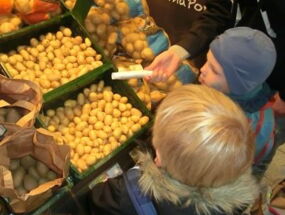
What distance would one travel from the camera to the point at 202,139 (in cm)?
98

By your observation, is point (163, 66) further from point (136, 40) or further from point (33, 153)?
point (33, 153)

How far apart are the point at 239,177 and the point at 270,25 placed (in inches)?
27.7

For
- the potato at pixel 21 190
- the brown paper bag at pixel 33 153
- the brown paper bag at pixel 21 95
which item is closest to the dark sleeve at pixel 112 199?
the brown paper bag at pixel 33 153

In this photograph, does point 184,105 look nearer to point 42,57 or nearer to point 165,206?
point 165,206

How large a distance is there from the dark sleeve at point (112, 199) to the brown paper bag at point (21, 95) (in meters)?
0.38

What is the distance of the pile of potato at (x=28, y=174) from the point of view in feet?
4.61

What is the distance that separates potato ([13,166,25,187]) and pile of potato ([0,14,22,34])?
65 centimetres

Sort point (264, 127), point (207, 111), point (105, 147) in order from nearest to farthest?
point (207, 111), point (264, 127), point (105, 147)

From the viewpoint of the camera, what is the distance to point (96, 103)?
1.79 metres

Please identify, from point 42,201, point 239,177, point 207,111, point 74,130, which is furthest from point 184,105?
point 74,130

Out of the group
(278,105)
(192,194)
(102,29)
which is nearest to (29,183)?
(192,194)

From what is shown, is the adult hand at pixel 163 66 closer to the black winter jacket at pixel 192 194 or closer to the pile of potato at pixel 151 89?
the pile of potato at pixel 151 89

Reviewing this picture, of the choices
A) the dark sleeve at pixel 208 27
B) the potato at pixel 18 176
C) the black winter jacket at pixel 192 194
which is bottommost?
the potato at pixel 18 176

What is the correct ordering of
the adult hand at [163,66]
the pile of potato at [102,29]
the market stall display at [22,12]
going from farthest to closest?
the pile of potato at [102,29] < the market stall display at [22,12] < the adult hand at [163,66]
